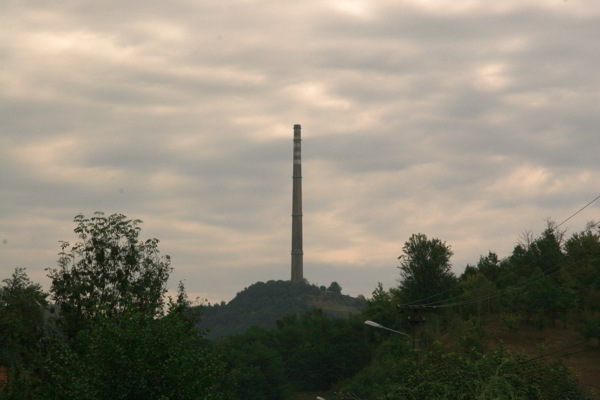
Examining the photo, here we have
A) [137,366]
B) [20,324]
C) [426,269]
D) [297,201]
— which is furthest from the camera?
[297,201]

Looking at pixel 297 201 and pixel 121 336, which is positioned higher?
pixel 297 201

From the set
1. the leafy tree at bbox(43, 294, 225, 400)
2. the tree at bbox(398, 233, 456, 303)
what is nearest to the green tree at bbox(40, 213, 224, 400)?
the leafy tree at bbox(43, 294, 225, 400)

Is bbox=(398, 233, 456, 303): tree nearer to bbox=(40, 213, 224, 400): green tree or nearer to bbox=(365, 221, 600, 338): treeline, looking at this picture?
bbox=(365, 221, 600, 338): treeline

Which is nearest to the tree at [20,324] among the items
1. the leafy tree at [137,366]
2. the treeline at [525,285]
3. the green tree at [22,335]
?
the green tree at [22,335]

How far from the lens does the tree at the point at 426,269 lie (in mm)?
95125

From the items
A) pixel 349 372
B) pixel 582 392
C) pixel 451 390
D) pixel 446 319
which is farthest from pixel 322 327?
pixel 451 390

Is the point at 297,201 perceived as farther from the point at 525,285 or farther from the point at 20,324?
the point at 20,324

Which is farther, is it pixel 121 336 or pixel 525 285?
pixel 525 285

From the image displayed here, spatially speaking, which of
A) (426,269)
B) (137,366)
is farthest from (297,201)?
(137,366)

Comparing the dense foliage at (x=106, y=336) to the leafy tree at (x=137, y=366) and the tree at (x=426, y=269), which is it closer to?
the leafy tree at (x=137, y=366)

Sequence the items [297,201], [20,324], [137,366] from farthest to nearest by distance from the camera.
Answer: [297,201]
[20,324]
[137,366]

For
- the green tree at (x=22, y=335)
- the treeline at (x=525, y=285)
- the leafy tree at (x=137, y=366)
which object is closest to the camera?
the leafy tree at (x=137, y=366)

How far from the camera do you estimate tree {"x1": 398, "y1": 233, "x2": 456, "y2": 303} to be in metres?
95.1

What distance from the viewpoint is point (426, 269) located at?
95938 mm
